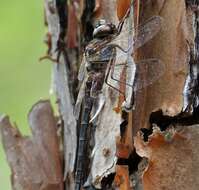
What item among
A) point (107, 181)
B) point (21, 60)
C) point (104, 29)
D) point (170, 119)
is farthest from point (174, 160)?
point (21, 60)

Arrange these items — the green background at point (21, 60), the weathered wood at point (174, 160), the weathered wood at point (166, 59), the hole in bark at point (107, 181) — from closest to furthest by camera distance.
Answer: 1. the weathered wood at point (174, 160)
2. the weathered wood at point (166, 59)
3. the hole in bark at point (107, 181)
4. the green background at point (21, 60)

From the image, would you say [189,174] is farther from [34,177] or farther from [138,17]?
[34,177]

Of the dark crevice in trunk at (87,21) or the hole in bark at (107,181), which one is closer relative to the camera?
the hole in bark at (107,181)

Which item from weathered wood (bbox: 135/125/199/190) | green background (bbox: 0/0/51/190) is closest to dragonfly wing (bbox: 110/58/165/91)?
Result: weathered wood (bbox: 135/125/199/190)

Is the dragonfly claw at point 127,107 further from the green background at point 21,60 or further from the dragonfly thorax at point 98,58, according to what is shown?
the green background at point 21,60

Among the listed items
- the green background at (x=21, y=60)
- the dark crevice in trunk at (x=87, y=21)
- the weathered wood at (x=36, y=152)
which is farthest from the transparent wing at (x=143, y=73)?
the green background at (x=21, y=60)

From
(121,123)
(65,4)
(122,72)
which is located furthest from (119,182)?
(65,4)

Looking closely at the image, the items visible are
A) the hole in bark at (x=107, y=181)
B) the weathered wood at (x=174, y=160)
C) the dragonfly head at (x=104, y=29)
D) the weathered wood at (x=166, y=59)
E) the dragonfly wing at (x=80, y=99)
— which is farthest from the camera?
the dragonfly wing at (x=80, y=99)
